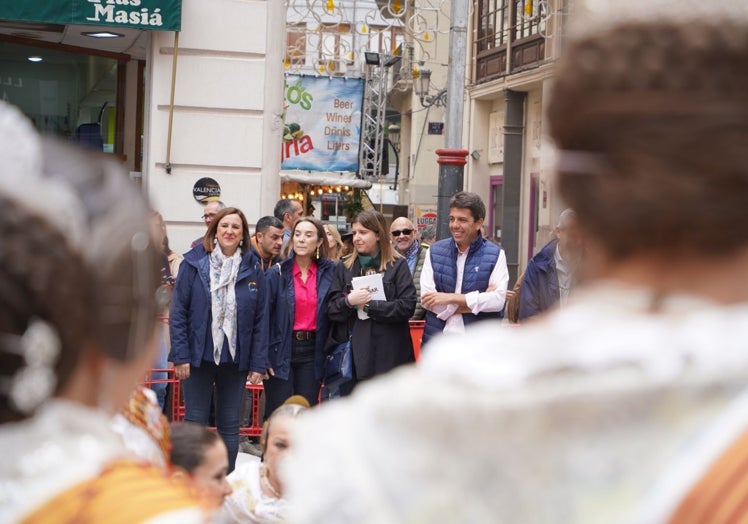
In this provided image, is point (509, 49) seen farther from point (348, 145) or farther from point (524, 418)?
point (524, 418)

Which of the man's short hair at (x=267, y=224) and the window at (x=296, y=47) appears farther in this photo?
the window at (x=296, y=47)

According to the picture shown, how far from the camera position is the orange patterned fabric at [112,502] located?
1392 mm

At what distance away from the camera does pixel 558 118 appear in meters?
1.42

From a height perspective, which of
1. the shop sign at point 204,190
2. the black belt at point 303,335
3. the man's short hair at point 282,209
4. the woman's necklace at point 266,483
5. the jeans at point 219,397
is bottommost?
the jeans at point 219,397

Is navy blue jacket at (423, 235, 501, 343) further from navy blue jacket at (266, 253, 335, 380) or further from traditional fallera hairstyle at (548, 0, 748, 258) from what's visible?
traditional fallera hairstyle at (548, 0, 748, 258)

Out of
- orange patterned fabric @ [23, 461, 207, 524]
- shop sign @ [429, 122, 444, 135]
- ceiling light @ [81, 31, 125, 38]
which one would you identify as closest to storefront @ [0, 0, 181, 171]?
ceiling light @ [81, 31, 125, 38]

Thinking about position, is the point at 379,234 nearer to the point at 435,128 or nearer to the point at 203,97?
the point at 203,97

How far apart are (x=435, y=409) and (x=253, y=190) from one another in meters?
10.5

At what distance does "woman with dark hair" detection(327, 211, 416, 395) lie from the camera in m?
8.53

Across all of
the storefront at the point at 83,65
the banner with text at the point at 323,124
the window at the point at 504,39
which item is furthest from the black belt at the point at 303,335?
the window at the point at 504,39

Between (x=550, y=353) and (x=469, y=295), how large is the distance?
6.91 meters

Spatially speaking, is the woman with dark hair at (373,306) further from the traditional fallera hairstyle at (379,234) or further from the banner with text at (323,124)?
the banner with text at (323,124)

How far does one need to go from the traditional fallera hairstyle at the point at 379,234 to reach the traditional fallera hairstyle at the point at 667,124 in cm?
750

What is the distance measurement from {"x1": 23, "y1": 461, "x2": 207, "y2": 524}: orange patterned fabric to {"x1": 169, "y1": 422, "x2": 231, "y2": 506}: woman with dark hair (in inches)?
62.6
